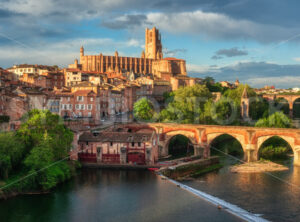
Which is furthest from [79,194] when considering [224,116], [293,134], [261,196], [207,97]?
[207,97]

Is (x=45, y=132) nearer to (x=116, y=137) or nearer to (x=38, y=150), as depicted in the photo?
(x=38, y=150)

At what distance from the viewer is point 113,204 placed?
90.9 ft

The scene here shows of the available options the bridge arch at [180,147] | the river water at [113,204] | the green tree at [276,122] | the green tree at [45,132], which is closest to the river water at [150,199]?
the river water at [113,204]

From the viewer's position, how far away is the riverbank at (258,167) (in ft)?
124

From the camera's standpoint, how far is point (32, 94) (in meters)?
51.2

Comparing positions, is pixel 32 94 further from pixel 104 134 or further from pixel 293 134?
pixel 293 134

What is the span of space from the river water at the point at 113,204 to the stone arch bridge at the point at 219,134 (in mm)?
11940

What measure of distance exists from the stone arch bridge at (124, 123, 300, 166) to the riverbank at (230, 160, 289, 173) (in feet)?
4.74

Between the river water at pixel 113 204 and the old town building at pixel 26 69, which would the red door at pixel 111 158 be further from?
the old town building at pixel 26 69

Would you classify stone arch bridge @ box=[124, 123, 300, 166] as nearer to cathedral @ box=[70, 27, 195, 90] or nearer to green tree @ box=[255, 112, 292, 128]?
green tree @ box=[255, 112, 292, 128]

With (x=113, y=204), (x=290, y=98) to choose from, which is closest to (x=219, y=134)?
(x=113, y=204)

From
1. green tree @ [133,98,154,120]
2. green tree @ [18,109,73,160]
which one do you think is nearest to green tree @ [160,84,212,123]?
green tree @ [133,98,154,120]

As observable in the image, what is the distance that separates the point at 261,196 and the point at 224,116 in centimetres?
3424

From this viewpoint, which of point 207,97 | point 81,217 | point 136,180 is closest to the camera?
point 81,217
